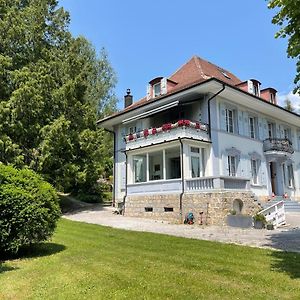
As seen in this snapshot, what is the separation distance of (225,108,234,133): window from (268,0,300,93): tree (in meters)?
13.6

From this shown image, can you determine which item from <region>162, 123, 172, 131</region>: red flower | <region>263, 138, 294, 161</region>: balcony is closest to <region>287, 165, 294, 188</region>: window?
<region>263, 138, 294, 161</region>: balcony

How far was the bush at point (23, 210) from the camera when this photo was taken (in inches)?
325

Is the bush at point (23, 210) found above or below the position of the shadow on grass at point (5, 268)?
above

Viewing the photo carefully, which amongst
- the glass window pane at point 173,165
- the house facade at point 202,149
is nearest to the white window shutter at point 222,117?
the house facade at point 202,149

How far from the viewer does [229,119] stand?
22.6 m

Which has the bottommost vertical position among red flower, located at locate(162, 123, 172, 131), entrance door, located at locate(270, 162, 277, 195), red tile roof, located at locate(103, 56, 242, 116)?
entrance door, located at locate(270, 162, 277, 195)

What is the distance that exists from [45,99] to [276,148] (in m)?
17.3

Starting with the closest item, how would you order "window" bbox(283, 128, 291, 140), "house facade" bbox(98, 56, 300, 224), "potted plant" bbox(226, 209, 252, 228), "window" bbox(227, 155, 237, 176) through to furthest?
1. "potted plant" bbox(226, 209, 252, 228)
2. "house facade" bbox(98, 56, 300, 224)
3. "window" bbox(227, 155, 237, 176)
4. "window" bbox(283, 128, 291, 140)

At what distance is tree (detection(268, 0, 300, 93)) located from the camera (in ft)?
25.0

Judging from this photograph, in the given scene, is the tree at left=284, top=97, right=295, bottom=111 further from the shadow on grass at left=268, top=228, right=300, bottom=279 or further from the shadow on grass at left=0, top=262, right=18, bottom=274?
the shadow on grass at left=0, top=262, right=18, bottom=274

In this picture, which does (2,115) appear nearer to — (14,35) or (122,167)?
(14,35)

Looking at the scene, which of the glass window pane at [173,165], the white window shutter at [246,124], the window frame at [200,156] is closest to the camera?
the window frame at [200,156]

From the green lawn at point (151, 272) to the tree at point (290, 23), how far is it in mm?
4915

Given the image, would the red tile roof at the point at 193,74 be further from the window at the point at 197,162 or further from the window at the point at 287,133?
the window at the point at 287,133
